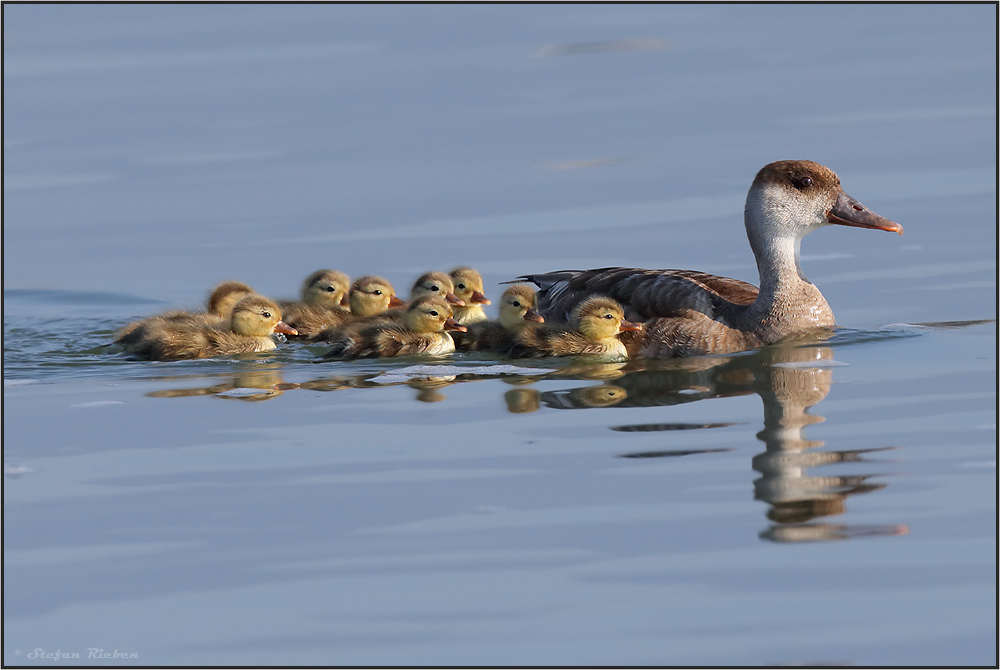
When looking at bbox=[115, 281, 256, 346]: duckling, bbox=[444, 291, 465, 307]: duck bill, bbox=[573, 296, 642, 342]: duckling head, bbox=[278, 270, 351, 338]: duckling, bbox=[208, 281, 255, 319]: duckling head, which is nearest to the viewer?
bbox=[573, 296, 642, 342]: duckling head

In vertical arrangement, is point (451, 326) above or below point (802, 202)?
below

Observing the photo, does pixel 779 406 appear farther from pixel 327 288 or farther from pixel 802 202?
pixel 327 288

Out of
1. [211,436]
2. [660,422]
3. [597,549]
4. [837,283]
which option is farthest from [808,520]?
[837,283]

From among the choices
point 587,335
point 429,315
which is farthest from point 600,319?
point 429,315

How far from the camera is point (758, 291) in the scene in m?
10.2

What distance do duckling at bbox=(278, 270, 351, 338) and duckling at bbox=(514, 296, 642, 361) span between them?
1.68 metres

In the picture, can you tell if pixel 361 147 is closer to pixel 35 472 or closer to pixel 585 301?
pixel 585 301

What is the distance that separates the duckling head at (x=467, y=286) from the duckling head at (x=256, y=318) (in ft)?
4.37

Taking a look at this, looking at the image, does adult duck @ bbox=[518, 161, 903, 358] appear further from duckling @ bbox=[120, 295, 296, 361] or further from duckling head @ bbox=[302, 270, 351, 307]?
duckling @ bbox=[120, 295, 296, 361]

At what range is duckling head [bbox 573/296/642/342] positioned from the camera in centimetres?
917

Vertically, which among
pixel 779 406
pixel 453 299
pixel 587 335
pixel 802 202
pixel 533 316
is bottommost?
pixel 779 406

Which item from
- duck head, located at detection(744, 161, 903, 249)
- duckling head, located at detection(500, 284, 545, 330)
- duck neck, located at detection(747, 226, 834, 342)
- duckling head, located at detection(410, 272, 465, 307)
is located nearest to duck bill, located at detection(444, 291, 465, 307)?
duckling head, located at detection(410, 272, 465, 307)

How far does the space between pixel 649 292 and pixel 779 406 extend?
194 centimetres

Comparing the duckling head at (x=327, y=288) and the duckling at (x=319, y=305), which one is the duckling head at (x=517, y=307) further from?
the duckling head at (x=327, y=288)
